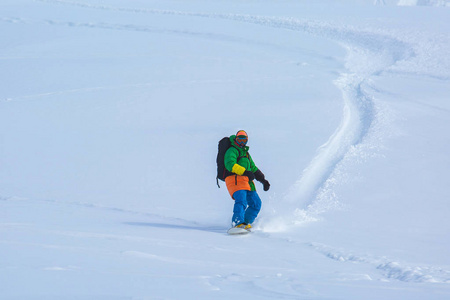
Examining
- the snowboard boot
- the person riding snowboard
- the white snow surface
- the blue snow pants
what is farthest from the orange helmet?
the white snow surface

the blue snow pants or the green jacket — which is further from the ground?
the green jacket

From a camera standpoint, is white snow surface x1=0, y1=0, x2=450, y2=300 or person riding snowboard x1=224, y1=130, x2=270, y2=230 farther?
person riding snowboard x1=224, y1=130, x2=270, y2=230

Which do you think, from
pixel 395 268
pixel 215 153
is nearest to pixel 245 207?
pixel 395 268

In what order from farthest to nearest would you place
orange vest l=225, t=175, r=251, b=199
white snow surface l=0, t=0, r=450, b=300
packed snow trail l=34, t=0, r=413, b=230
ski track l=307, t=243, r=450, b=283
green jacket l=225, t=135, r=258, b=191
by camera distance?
packed snow trail l=34, t=0, r=413, b=230 < orange vest l=225, t=175, r=251, b=199 < green jacket l=225, t=135, r=258, b=191 < ski track l=307, t=243, r=450, b=283 < white snow surface l=0, t=0, r=450, b=300

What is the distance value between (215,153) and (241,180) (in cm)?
293

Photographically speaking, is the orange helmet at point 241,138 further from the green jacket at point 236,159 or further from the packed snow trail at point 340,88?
the packed snow trail at point 340,88

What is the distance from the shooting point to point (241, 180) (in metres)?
5.75

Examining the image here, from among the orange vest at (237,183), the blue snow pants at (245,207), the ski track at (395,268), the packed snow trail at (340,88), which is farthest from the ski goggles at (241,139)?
the ski track at (395,268)

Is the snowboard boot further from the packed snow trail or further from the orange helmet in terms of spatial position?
the orange helmet

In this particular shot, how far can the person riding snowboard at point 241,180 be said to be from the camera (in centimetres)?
564

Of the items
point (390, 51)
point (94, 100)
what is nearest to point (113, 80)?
point (94, 100)

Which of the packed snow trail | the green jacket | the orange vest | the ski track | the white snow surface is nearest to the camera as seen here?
the white snow surface

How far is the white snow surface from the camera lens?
3.55 m

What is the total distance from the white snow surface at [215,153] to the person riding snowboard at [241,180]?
21cm
